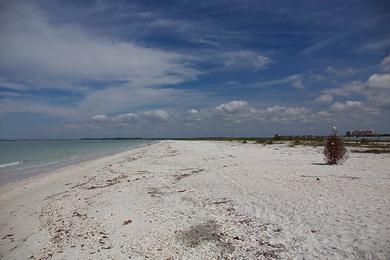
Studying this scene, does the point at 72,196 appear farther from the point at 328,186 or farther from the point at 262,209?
the point at 328,186

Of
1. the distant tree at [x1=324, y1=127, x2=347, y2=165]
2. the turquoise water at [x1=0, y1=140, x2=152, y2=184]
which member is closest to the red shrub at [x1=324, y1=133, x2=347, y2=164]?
the distant tree at [x1=324, y1=127, x2=347, y2=165]

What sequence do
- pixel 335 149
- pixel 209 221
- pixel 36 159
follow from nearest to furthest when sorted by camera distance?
1. pixel 209 221
2. pixel 335 149
3. pixel 36 159

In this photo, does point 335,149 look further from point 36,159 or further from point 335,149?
point 36,159

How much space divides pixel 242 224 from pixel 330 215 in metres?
2.27

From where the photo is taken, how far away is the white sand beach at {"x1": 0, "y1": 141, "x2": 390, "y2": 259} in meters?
6.32

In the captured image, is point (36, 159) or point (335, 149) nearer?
point (335, 149)

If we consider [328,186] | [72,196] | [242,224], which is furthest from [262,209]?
[72,196]

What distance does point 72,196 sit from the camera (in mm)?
13031

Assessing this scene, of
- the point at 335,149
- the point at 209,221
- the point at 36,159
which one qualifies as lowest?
the point at 36,159

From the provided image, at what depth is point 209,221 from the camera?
8156 millimetres

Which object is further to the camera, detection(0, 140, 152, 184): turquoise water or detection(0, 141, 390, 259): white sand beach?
detection(0, 140, 152, 184): turquoise water

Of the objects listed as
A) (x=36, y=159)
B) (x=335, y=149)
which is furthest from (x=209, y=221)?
(x=36, y=159)

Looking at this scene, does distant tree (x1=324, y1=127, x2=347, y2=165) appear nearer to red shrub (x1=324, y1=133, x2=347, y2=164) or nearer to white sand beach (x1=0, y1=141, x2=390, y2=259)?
red shrub (x1=324, y1=133, x2=347, y2=164)

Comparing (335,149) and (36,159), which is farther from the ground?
(335,149)
